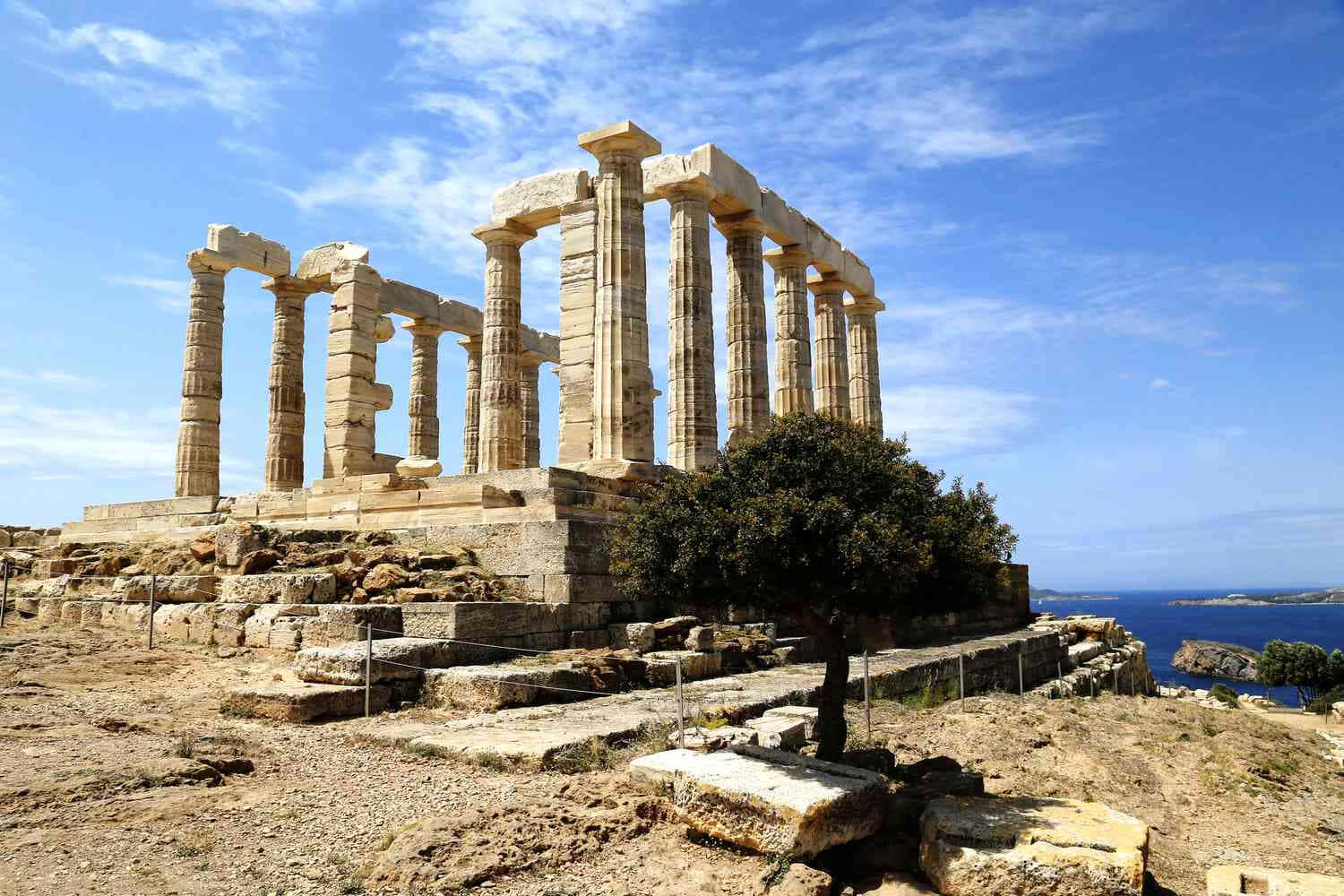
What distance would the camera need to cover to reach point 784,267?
2550cm

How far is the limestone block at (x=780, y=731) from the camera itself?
912cm

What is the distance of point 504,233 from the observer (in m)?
22.6

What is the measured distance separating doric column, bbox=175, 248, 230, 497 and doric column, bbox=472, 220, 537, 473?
27.7ft

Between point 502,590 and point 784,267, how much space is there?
46.7 ft

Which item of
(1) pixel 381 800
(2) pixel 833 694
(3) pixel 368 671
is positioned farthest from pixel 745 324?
(1) pixel 381 800

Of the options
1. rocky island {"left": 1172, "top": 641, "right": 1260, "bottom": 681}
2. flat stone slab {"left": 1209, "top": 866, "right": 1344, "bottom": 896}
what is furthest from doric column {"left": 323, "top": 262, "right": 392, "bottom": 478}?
rocky island {"left": 1172, "top": 641, "right": 1260, "bottom": 681}

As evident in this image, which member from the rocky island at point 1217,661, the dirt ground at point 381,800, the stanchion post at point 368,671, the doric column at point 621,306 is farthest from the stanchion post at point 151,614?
the rocky island at point 1217,661

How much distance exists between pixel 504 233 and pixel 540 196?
1.54 meters

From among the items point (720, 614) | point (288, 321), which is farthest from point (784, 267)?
point (288, 321)

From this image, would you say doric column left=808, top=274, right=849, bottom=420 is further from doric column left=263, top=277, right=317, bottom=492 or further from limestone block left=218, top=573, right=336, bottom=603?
limestone block left=218, top=573, right=336, bottom=603

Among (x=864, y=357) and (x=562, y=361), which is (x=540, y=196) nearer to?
(x=562, y=361)

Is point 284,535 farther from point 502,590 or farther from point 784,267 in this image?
point 784,267

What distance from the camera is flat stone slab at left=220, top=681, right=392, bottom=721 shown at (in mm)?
10031

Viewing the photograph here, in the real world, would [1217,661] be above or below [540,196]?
below
